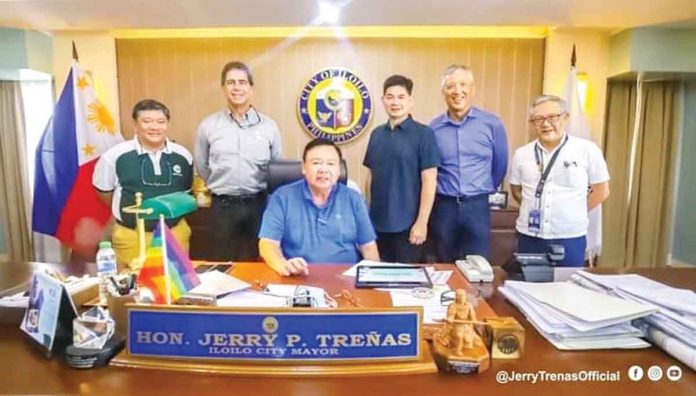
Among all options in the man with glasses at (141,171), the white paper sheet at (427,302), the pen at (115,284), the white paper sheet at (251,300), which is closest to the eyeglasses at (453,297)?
the white paper sheet at (427,302)

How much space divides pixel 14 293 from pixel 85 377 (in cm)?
60

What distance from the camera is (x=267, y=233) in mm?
1789

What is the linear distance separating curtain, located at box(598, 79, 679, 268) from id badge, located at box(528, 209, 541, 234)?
2.10 meters

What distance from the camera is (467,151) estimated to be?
244 cm

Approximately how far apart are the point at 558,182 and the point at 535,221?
0.70 feet

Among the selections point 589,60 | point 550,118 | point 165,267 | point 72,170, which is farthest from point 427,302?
point 589,60

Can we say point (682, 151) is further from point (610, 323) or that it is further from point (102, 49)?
point (102, 49)

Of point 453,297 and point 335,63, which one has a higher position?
point 335,63

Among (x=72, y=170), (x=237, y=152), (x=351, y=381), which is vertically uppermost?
(x=237, y=152)

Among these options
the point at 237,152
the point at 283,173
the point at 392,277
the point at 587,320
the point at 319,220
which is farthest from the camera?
the point at 237,152

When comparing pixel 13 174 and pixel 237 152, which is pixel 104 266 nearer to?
pixel 237 152

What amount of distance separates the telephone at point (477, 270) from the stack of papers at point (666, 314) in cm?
28

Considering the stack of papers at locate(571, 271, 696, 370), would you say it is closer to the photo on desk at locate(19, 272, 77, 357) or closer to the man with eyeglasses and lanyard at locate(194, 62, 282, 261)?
the photo on desk at locate(19, 272, 77, 357)

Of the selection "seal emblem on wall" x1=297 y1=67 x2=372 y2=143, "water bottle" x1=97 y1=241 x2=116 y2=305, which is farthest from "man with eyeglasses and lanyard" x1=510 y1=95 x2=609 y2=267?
"water bottle" x1=97 y1=241 x2=116 y2=305
